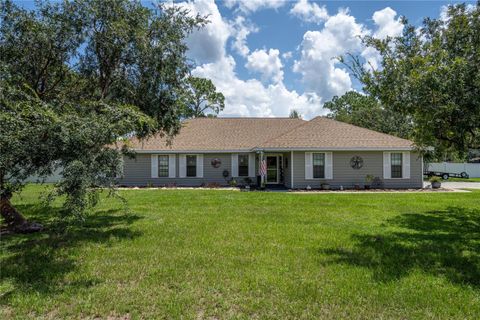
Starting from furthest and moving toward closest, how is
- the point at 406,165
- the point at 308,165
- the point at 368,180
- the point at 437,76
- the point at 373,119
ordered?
the point at 373,119
the point at 406,165
the point at 368,180
the point at 308,165
the point at 437,76

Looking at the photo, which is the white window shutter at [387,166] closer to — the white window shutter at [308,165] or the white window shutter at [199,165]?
the white window shutter at [308,165]

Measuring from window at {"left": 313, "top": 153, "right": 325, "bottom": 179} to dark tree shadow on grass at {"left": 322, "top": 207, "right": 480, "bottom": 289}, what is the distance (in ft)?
29.5

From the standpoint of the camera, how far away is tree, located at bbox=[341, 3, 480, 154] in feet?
19.2

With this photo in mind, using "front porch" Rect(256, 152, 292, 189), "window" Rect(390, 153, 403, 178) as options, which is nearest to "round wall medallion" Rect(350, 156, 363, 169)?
"window" Rect(390, 153, 403, 178)

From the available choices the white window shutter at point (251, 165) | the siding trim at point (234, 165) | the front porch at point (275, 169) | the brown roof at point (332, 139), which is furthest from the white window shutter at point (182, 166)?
the brown roof at point (332, 139)

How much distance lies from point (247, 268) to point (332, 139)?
47.1 feet

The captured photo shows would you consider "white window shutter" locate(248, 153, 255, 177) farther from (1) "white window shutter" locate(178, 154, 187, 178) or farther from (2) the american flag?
(1) "white window shutter" locate(178, 154, 187, 178)

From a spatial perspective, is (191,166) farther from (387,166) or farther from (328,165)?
(387,166)

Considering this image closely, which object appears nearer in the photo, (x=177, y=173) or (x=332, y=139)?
(x=332, y=139)

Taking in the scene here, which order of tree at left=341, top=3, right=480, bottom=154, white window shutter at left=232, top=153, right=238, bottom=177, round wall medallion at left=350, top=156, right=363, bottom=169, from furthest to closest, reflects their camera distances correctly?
1. white window shutter at left=232, top=153, right=238, bottom=177
2. round wall medallion at left=350, top=156, right=363, bottom=169
3. tree at left=341, top=3, right=480, bottom=154

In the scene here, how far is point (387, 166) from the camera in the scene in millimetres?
18219

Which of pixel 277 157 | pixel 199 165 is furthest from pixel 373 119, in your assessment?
pixel 199 165

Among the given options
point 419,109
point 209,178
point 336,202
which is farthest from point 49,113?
point 209,178

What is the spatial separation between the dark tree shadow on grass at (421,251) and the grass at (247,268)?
0.07 ft
